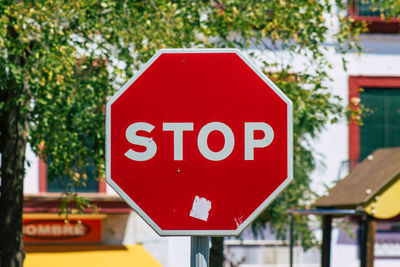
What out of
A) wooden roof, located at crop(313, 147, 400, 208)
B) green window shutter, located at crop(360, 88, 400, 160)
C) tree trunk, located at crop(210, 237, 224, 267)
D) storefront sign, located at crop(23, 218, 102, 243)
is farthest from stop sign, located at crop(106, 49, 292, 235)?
green window shutter, located at crop(360, 88, 400, 160)

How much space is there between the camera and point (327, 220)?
12297 millimetres

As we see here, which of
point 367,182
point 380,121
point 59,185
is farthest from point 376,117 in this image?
point 367,182

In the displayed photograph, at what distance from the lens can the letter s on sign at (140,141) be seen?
3059mm

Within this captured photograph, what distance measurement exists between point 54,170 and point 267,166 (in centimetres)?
860

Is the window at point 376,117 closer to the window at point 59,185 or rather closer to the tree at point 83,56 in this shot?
the window at point 59,185

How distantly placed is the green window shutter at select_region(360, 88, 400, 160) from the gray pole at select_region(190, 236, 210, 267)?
18.2m

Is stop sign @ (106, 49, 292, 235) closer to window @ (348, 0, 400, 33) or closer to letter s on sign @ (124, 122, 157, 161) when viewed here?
letter s on sign @ (124, 122, 157, 161)

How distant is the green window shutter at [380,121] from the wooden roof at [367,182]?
8062 mm

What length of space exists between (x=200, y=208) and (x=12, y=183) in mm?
10000

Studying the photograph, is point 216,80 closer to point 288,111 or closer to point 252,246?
point 288,111

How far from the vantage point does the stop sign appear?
305 centimetres

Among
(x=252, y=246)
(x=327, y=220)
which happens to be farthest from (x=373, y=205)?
(x=252, y=246)

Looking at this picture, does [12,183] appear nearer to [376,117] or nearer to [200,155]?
[200,155]

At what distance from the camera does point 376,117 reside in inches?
827
